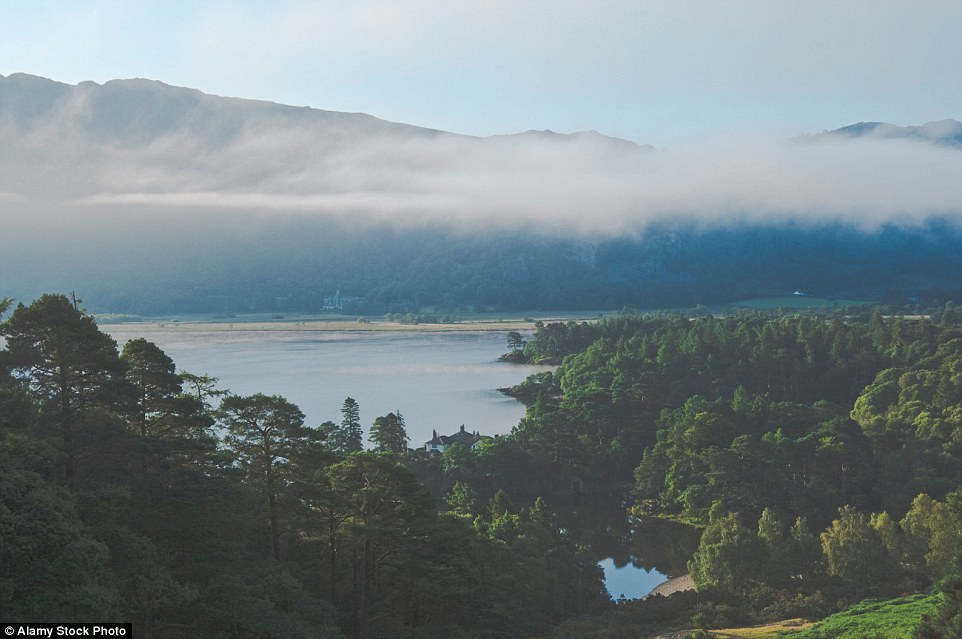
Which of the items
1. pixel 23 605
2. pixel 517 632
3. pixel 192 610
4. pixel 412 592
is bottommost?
pixel 517 632

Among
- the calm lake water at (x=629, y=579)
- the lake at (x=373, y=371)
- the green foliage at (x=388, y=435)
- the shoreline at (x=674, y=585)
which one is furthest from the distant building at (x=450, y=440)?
the shoreline at (x=674, y=585)

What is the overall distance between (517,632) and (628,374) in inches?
1771

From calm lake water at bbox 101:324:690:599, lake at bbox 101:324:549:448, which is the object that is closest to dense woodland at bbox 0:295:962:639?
calm lake water at bbox 101:324:690:599

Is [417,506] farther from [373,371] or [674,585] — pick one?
[373,371]

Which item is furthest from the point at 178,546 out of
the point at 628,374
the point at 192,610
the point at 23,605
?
the point at 628,374

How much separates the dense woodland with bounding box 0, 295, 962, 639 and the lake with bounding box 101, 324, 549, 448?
56.3 ft

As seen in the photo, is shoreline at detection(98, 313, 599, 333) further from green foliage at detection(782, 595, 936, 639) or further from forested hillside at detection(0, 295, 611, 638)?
forested hillside at detection(0, 295, 611, 638)

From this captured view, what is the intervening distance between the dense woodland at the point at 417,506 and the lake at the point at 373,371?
17.2 metres

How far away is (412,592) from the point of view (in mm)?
21109

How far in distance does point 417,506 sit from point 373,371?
72707 millimetres

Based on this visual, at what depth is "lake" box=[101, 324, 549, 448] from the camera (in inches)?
2645

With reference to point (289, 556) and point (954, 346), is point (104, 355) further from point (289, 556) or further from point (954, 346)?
point (954, 346)

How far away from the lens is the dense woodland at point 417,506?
1494 centimetres

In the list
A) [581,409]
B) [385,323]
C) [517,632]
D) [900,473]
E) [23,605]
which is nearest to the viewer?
[23,605]
